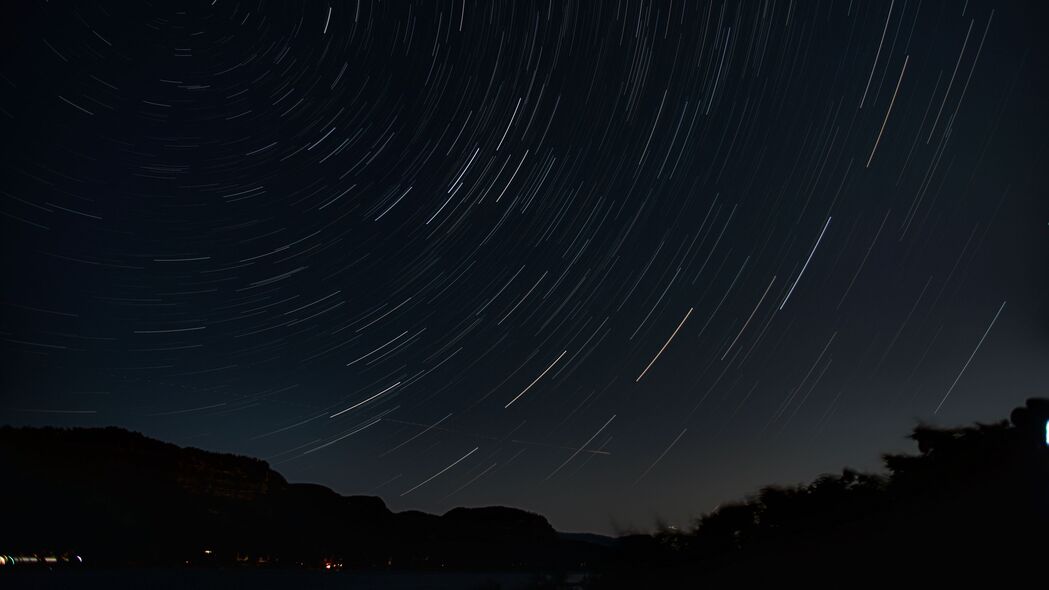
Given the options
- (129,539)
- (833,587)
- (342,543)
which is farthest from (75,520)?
(833,587)

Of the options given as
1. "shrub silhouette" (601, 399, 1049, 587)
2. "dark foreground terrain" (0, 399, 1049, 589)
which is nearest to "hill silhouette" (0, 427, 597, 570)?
"dark foreground terrain" (0, 399, 1049, 589)

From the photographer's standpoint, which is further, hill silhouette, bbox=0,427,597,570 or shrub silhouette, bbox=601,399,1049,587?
hill silhouette, bbox=0,427,597,570

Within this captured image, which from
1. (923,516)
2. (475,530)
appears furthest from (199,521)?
(923,516)

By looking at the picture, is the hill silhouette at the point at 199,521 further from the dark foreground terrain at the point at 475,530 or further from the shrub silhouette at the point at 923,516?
the shrub silhouette at the point at 923,516

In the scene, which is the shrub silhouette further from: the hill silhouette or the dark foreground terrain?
the hill silhouette

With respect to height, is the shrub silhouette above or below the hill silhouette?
below

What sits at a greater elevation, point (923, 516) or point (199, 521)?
point (199, 521)

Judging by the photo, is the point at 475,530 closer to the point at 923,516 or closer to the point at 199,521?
the point at 199,521

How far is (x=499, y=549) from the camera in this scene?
125 m

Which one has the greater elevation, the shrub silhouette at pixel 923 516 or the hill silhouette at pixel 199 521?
the hill silhouette at pixel 199 521

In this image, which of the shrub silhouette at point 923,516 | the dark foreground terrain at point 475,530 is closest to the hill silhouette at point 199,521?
the dark foreground terrain at point 475,530

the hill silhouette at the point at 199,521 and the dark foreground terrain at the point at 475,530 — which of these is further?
the hill silhouette at the point at 199,521

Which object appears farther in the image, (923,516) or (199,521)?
(199,521)

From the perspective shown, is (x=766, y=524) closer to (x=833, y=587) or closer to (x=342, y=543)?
(x=833, y=587)
